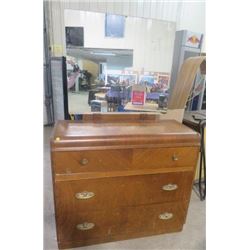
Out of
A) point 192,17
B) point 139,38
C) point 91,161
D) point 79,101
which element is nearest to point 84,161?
point 91,161

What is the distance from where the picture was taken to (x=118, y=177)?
3.95 feet

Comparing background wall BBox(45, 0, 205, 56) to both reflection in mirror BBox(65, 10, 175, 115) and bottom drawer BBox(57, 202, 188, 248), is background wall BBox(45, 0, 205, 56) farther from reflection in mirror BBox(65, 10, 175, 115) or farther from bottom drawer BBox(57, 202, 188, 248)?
bottom drawer BBox(57, 202, 188, 248)

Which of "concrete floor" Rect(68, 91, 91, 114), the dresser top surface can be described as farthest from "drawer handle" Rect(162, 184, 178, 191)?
"concrete floor" Rect(68, 91, 91, 114)

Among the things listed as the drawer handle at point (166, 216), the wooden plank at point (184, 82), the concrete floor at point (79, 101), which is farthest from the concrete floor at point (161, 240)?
the wooden plank at point (184, 82)

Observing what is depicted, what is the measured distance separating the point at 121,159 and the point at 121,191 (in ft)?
0.71

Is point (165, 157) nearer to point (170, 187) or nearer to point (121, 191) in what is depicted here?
point (170, 187)

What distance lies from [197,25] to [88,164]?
2828 mm

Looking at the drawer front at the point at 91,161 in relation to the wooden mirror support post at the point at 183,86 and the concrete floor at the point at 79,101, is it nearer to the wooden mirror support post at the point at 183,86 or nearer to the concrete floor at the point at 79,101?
the concrete floor at the point at 79,101

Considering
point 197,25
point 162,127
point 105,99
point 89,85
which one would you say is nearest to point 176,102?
point 162,127

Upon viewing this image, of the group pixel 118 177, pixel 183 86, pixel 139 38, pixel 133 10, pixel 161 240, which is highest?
pixel 133 10

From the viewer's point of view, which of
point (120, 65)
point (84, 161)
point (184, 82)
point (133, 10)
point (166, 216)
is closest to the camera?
point (84, 161)

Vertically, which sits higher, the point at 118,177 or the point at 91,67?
the point at 91,67
